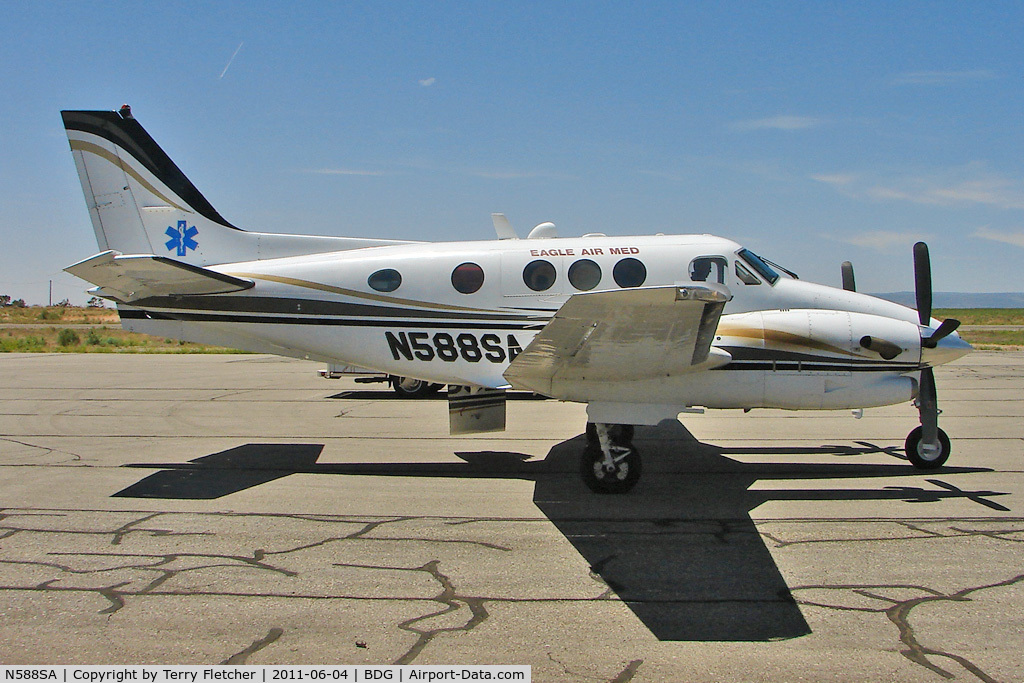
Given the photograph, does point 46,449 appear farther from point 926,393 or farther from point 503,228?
point 926,393

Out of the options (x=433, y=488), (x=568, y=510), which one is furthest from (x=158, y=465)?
(x=568, y=510)

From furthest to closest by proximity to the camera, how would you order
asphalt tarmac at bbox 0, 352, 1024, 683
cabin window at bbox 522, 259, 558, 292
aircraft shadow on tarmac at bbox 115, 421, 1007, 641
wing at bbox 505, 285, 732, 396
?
cabin window at bbox 522, 259, 558, 292
wing at bbox 505, 285, 732, 396
aircraft shadow on tarmac at bbox 115, 421, 1007, 641
asphalt tarmac at bbox 0, 352, 1024, 683

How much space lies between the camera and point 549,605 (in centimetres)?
557

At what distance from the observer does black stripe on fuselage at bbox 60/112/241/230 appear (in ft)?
35.2

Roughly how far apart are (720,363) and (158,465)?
306 inches

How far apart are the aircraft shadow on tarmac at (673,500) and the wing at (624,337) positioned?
1485 mm

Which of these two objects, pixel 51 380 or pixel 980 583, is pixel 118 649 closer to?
pixel 980 583

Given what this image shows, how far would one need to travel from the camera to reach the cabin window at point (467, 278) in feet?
33.1

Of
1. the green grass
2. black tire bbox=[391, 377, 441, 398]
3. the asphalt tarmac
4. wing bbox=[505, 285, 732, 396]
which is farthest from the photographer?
the green grass

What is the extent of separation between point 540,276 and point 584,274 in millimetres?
583

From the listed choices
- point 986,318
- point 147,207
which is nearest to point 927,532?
point 147,207

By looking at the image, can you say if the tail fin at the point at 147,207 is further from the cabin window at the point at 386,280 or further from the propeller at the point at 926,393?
the propeller at the point at 926,393
